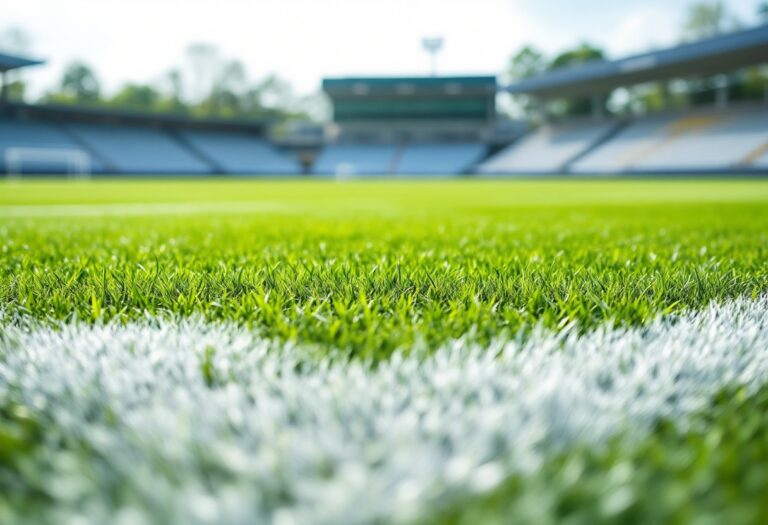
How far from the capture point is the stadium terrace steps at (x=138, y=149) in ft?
134

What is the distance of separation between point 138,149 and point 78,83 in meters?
30.6

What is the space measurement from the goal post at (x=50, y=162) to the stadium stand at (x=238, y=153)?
1104cm

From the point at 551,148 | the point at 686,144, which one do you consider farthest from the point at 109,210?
the point at 551,148

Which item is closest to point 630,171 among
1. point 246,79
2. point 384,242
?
point 384,242

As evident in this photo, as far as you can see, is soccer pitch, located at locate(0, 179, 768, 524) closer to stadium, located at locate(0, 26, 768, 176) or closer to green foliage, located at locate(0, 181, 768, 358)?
green foliage, located at locate(0, 181, 768, 358)

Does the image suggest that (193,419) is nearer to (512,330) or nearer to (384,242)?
(512,330)

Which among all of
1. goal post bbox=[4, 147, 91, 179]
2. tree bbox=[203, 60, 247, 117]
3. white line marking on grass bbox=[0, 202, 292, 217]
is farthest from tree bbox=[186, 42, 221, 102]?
white line marking on grass bbox=[0, 202, 292, 217]

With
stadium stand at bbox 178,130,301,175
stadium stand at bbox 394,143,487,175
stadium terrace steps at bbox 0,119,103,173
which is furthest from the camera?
stadium stand at bbox 178,130,301,175

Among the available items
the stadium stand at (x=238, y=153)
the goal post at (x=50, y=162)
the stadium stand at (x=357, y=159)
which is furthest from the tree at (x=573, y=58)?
the goal post at (x=50, y=162)

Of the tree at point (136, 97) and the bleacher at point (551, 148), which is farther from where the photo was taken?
the tree at point (136, 97)

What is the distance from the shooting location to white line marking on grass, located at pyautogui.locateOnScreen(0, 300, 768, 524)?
61 centimetres

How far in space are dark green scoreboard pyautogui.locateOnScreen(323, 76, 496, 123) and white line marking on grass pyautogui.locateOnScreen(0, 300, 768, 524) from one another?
167 ft

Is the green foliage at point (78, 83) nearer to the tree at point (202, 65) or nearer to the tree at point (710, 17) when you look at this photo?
the tree at point (202, 65)

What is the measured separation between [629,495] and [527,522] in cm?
13
